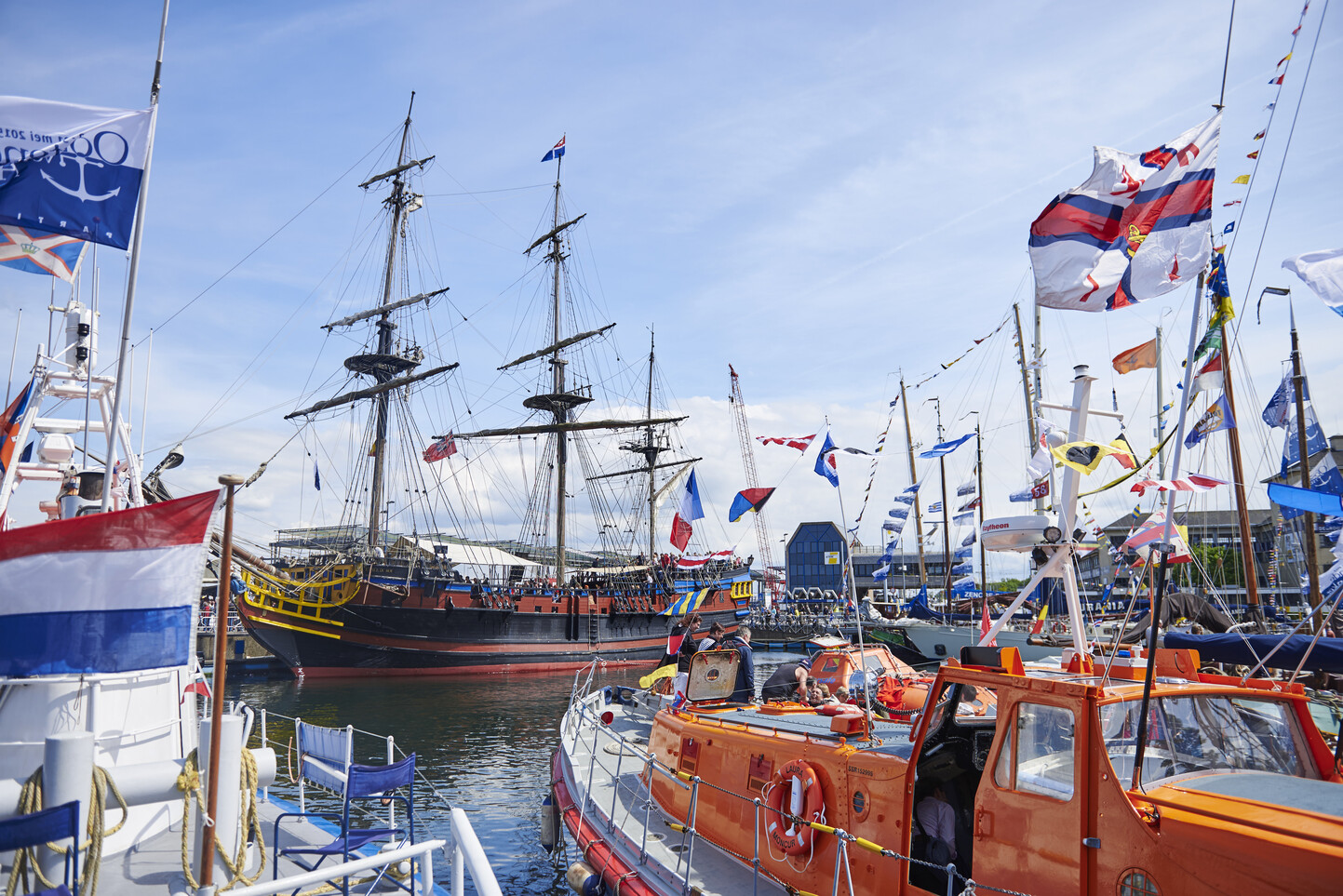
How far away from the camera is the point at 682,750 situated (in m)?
9.00

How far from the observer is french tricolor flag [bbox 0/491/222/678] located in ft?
15.9

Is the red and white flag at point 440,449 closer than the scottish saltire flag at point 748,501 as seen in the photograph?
No

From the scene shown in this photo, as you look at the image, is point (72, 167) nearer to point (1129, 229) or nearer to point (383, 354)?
point (1129, 229)

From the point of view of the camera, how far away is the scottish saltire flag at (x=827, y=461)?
959cm

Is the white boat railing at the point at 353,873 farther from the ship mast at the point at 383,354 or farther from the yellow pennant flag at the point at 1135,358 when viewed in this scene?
the ship mast at the point at 383,354

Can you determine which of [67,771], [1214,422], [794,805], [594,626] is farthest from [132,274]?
[594,626]

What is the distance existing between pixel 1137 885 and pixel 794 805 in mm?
2859

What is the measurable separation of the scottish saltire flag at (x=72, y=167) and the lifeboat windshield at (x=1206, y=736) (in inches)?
348

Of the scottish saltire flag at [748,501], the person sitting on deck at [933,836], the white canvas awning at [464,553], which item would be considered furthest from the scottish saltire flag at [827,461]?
the white canvas awning at [464,553]

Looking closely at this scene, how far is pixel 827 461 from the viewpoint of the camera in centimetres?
971

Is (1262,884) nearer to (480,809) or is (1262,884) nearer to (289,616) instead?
(480,809)

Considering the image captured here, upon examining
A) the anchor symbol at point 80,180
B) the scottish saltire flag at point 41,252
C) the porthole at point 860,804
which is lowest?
the porthole at point 860,804

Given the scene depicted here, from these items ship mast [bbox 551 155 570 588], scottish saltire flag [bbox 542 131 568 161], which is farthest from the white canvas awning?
scottish saltire flag [bbox 542 131 568 161]

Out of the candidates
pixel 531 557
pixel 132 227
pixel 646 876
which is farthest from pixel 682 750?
pixel 531 557
